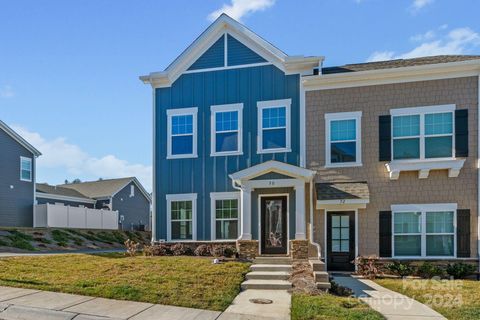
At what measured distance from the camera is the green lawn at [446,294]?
7393 mm

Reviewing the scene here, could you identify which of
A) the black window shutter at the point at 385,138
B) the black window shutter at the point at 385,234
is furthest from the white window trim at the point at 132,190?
the black window shutter at the point at 385,138

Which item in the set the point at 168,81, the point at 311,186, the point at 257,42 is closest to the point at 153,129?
the point at 168,81

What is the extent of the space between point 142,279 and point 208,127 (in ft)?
22.1

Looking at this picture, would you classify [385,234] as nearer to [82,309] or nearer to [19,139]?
[82,309]

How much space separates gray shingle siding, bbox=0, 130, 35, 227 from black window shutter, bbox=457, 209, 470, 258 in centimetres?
2498

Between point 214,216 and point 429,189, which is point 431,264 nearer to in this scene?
point 429,189

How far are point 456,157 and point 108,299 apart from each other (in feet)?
35.9

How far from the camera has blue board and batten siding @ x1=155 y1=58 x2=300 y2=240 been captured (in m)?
13.7

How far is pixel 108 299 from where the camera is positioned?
25.5ft

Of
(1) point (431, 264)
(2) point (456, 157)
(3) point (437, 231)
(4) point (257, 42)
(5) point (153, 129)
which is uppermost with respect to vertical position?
(4) point (257, 42)

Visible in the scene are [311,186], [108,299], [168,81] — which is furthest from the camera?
[168,81]

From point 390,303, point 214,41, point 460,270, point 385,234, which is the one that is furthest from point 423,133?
point 214,41

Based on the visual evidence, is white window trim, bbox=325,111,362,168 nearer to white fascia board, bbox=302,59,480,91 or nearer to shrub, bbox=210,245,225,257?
white fascia board, bbox=302,59,480,91

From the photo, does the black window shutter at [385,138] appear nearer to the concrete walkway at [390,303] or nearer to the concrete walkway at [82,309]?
the concrete walkway at [390,303]
